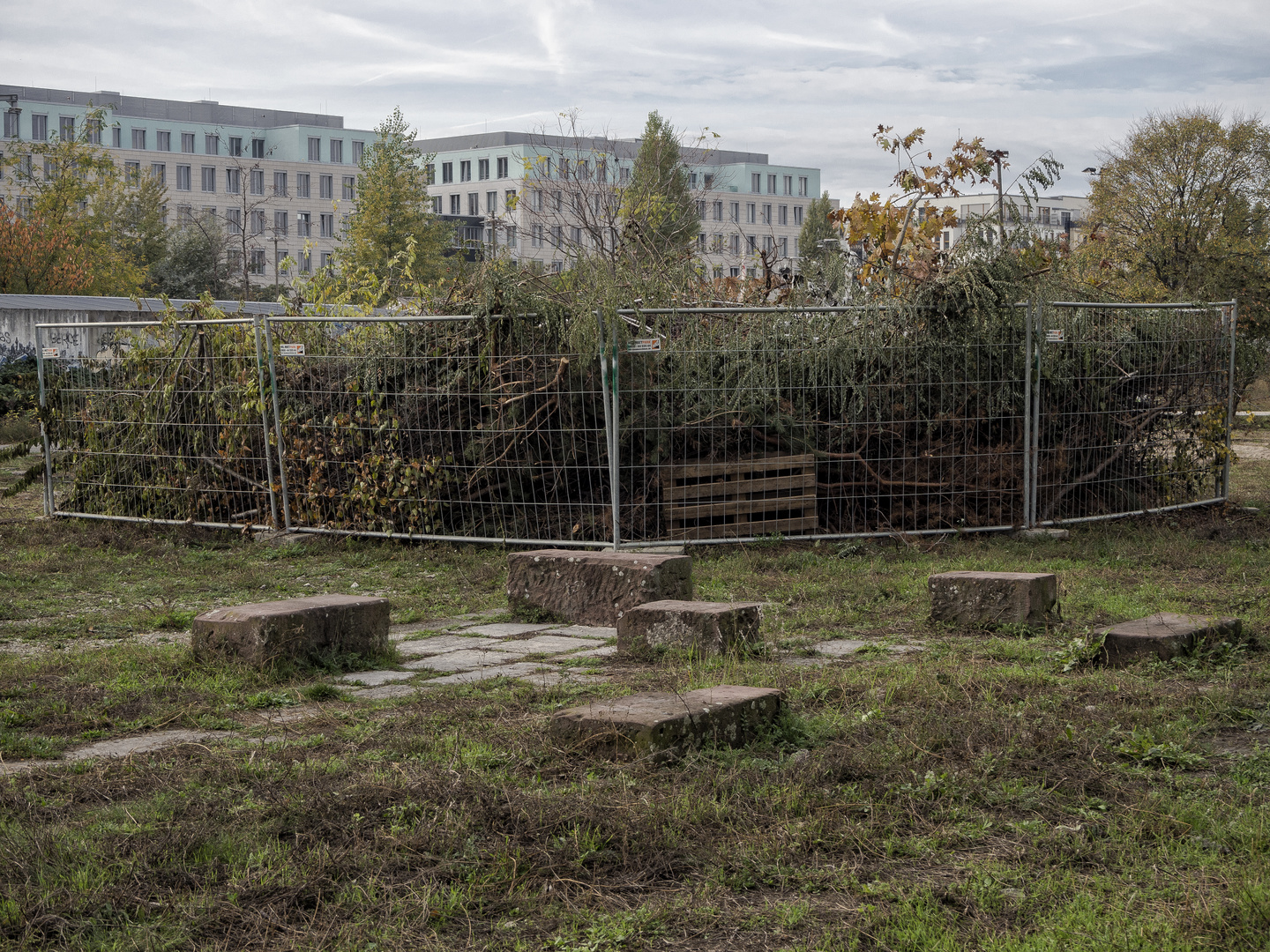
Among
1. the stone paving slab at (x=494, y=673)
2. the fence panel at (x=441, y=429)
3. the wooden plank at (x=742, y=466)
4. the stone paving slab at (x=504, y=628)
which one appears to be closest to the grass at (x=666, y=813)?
the stone paving slab at (x=494, y=673)

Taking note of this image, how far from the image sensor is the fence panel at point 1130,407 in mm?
12219

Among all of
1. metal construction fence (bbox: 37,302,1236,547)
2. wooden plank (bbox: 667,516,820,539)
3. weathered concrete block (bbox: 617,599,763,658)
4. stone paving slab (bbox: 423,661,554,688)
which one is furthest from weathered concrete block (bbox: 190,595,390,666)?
wooden plank (bbox: 667,516,820,539)

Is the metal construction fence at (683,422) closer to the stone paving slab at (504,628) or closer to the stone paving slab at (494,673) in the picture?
the stone paving slab at (504,628)

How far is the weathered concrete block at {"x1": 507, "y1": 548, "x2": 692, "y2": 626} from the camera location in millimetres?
→ 8211

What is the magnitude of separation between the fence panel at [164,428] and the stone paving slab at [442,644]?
5.22 meters

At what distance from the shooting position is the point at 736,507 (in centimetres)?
1143

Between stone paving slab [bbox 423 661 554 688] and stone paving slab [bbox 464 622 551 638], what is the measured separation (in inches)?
37.8

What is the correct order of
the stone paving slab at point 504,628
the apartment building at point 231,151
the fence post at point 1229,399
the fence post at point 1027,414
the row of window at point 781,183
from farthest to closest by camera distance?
the row of window at point 781,183 < the apartment building at point 231,151 < the fence post at point 1229,399 < the fence post at point 1027,414 < the stone paving slab at point 504,628

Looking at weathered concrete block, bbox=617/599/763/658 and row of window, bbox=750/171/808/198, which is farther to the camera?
row of window, bbox=750/171/808/198

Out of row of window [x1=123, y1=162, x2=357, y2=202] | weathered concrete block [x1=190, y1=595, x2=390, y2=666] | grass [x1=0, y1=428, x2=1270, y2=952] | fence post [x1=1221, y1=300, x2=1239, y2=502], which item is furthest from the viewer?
row of window [x1=123, y1=162, x2=357, y2=202]

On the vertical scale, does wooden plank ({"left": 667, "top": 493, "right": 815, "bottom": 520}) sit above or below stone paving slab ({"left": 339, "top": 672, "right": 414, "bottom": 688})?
above

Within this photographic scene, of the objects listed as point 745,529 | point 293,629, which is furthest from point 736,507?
point 293,629

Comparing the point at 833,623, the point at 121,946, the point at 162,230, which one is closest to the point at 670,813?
the point at 121,946

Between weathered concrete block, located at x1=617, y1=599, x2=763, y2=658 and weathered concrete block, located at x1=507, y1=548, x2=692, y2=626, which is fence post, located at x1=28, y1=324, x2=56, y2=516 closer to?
weathered concrete block, located at x1=507, y1=548, x2=692, y2=626
